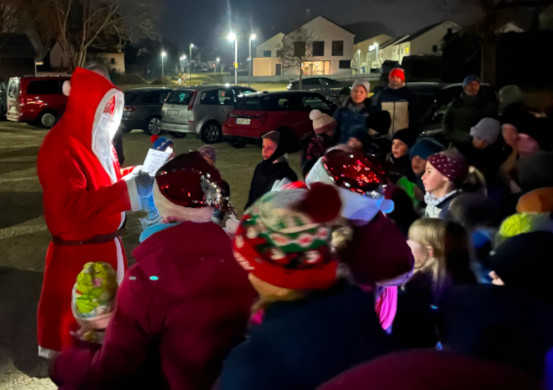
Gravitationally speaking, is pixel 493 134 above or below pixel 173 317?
above

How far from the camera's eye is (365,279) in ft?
7.62

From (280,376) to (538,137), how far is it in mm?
5178

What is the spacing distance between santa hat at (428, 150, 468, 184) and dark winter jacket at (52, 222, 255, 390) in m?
2.46

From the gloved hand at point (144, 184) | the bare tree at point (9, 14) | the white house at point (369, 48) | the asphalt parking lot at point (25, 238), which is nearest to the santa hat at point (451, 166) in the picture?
the gloved hand at point (144, 184)

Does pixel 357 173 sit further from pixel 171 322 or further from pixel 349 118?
pixel 349 118

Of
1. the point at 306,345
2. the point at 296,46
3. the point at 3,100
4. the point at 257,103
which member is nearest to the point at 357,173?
the point at 306,345

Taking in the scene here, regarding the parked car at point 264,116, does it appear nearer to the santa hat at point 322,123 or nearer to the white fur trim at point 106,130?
the santa hat at point 322,123

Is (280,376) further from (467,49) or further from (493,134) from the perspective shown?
(467,49)

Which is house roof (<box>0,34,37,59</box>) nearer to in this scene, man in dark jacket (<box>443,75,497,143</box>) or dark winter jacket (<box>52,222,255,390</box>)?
man in dark jacket (<box>443,75,497,143</box>)

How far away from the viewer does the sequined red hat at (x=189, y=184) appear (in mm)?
2001

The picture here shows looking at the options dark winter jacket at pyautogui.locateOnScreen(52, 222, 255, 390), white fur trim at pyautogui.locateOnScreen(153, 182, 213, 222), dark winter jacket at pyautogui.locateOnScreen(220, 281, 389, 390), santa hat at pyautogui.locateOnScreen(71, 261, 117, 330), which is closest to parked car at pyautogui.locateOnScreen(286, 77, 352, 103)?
white fur trim at pyautogui.locateOnScreen(153, 182, 213, 222)

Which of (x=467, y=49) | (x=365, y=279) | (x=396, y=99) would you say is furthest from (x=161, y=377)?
(x=467, y=49)

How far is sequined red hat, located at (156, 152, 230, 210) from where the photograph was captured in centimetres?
A: 200

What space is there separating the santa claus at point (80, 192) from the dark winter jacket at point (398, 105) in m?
4.44
